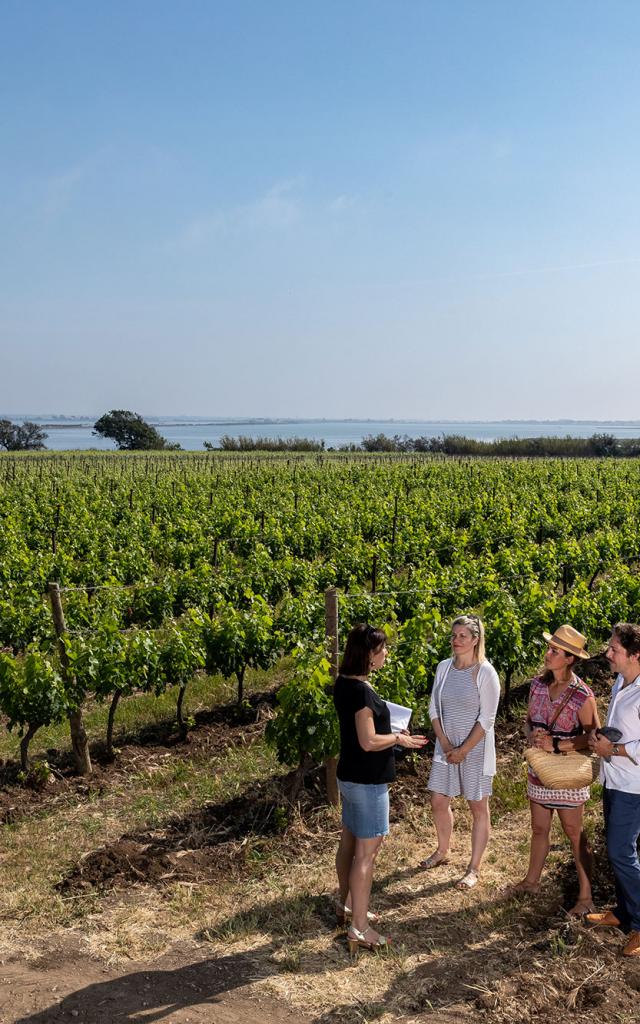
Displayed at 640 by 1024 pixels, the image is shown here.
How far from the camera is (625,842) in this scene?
14.8ft

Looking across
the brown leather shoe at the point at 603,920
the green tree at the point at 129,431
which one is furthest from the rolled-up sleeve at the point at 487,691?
the green tree at the point at 129,431

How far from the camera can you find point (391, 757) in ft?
15.4

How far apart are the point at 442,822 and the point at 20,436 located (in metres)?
105

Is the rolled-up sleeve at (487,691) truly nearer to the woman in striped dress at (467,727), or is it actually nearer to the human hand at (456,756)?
the woman in striped dress at (467,727)

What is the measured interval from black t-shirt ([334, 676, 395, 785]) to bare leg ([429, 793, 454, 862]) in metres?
1.06

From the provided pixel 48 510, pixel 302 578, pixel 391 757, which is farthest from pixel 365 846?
pixel 48 510

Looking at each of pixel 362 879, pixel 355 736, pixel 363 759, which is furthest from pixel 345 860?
pixel 355 736

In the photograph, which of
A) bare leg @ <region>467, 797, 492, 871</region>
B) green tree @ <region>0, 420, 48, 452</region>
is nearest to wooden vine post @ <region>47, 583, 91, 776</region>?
bare leg @ <region>467, 797, 492, 871</region>

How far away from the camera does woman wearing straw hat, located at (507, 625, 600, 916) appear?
4.79m

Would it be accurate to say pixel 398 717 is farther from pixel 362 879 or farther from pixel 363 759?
pixel 362 879

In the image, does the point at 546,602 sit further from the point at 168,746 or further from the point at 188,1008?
the point at 188,1008

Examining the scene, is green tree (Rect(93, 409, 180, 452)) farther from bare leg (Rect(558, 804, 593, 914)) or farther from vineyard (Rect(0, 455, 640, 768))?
bare leg (Rect(558, 804, 593, 914))

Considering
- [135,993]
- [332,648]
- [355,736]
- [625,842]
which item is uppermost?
[355,736]

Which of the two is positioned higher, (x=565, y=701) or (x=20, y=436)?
(x=20, y=436)
